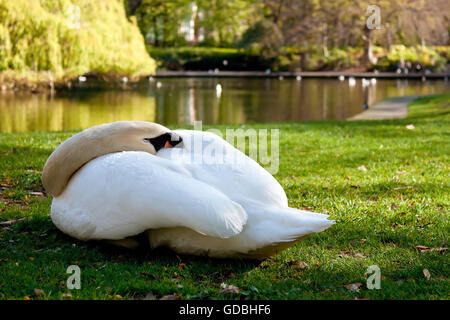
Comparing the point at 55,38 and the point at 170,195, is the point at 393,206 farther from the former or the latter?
the point at 55,38

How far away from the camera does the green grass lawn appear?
3.50m

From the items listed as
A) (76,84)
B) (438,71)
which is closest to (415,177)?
(76,84)

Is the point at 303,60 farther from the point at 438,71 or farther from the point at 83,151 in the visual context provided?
the point at 83,151

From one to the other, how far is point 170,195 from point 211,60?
54249mm

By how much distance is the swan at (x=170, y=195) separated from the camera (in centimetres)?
364

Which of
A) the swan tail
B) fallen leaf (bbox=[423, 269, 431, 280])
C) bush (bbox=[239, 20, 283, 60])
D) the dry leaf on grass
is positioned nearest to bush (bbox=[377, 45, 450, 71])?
bush (bbox=[239, 20, 283, 60])

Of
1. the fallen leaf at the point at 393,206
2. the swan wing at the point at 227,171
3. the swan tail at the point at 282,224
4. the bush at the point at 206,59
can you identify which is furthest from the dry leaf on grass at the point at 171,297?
the bush at the point at 206,59

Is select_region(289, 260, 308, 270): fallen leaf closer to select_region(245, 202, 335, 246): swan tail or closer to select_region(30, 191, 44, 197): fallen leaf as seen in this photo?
select_region(245, 202, 335, 246): swan tail

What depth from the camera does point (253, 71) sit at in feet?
184

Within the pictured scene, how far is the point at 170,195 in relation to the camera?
3678mm

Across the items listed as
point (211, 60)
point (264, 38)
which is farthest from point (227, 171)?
point (211, 60)

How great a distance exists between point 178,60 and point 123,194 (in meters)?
53.1

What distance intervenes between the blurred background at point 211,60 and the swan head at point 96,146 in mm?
14906

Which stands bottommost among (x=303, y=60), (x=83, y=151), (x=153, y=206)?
(x=153, y=206)
